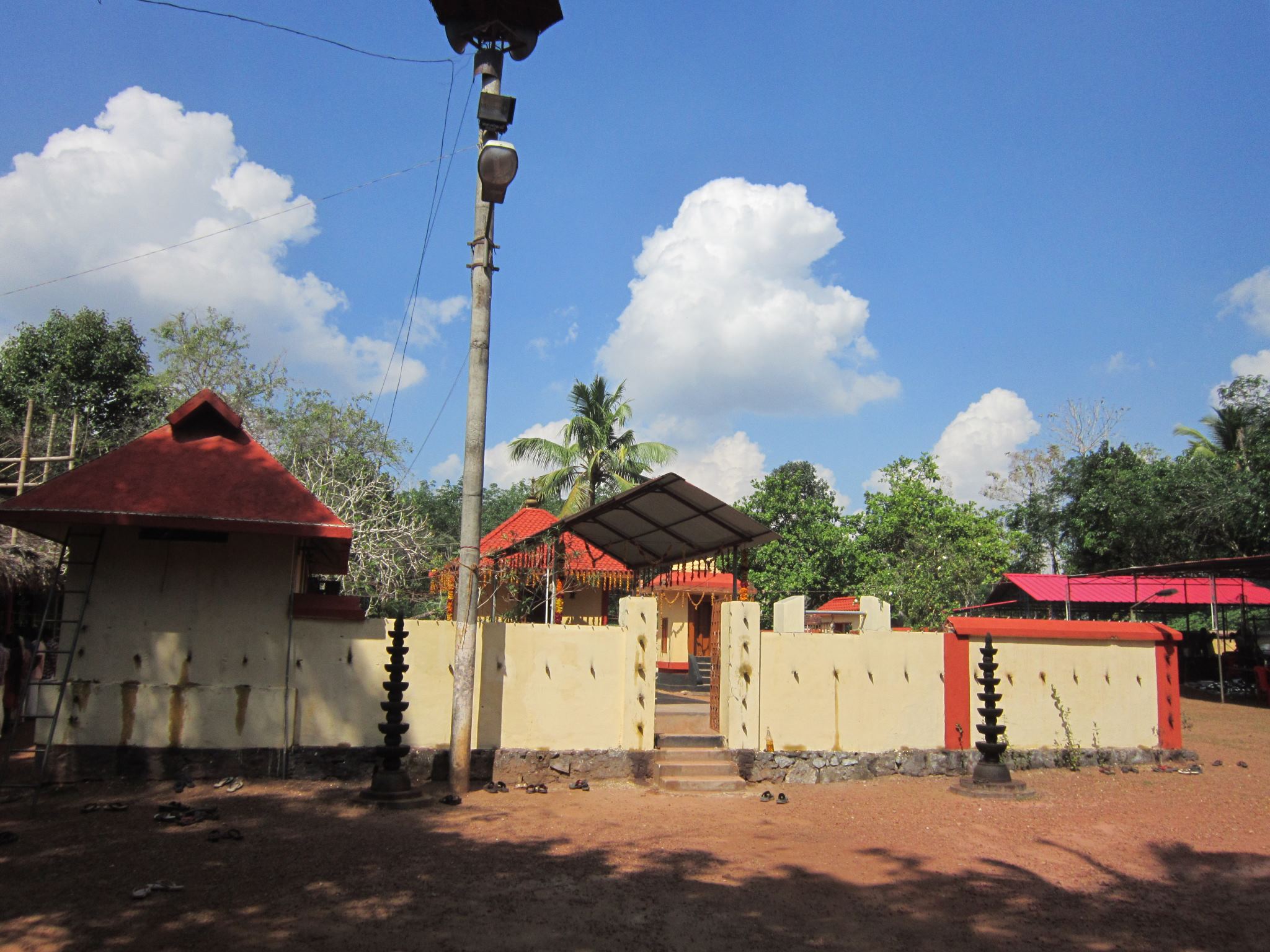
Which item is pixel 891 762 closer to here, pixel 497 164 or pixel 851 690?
pixel 851 690

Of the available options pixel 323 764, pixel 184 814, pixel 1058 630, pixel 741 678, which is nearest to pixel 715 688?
pixel 741 678

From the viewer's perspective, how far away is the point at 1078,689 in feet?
37.7

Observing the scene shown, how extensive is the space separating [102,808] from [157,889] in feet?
9.04

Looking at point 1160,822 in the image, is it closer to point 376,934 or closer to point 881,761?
point 881,761

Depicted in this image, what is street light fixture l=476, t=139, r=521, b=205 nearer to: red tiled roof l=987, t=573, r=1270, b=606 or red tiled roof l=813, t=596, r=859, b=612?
red tiled roof l=813, t=596, r=859, b=612

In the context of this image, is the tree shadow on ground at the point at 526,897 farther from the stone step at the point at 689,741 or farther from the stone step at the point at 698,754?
the stone step at the point at 689,741

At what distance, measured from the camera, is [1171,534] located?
89.4 ft

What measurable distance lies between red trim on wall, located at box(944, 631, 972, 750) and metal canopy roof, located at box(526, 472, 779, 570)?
2613 millimetres

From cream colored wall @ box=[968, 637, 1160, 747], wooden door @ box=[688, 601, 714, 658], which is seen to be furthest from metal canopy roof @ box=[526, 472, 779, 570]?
wooden door @ box=[688, 601, 714, 658]

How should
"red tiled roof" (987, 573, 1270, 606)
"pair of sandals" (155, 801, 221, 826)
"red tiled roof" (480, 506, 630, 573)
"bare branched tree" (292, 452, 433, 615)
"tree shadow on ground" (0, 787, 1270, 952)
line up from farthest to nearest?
"red tiled roof" (987, 573, 1270, 606) → "bare branched tree" (292, 452, 433, 615) → "red tiled roof" (480, 506, 630, 573) → "pair of sandals" (155, 801, 221, 826) → "tree shadow on ground" (0, 787, 1270, 952)

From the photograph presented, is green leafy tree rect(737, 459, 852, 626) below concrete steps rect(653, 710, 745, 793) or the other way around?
the other way around

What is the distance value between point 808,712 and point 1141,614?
28.0m

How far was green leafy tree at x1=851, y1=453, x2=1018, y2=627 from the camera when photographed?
3347cm

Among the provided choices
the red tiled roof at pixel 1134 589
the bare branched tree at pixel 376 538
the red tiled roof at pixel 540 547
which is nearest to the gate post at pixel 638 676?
the red tiled roof at pixel 540 547
